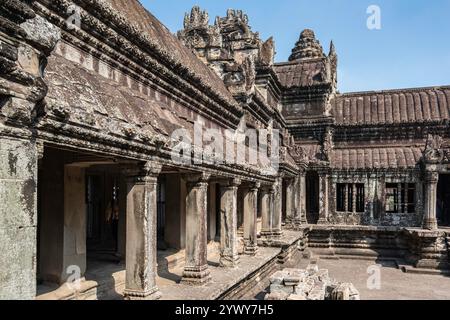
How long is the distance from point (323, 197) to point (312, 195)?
1.66 meters

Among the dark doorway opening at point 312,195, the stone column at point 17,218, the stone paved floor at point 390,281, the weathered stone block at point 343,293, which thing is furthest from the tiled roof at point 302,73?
the stone column at point 17,218

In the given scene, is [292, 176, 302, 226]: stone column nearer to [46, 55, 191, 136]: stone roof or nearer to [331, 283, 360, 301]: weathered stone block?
[331, 283, 360, 301]: weathered stone block

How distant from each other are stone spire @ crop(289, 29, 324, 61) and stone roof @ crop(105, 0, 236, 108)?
2504 cm

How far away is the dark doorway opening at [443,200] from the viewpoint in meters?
23.9

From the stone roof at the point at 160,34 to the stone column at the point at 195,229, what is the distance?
2.59m

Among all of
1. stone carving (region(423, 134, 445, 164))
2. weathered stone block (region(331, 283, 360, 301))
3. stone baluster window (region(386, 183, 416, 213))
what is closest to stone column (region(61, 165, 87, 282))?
weathered stone block (region(331, 283, 360, 301))

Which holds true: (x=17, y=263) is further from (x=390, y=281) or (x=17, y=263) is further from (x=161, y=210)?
(x=390, y=281)

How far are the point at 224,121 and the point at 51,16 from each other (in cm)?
734

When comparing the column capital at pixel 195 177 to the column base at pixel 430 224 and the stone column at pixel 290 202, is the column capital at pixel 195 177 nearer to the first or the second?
the stone column at pixel 290 202

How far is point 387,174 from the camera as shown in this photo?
2206 cm

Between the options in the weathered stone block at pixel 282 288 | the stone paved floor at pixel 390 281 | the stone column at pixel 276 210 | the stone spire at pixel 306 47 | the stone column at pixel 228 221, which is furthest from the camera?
the stone spire at pixel 306 47

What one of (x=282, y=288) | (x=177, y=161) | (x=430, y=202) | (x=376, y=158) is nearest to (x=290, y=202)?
(x=376, y=158)
